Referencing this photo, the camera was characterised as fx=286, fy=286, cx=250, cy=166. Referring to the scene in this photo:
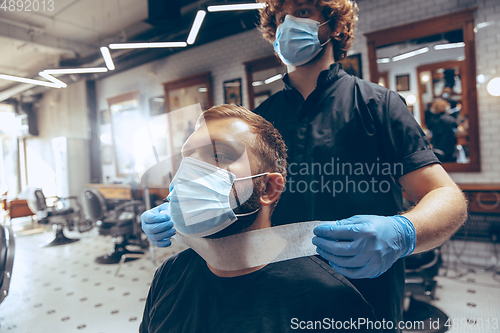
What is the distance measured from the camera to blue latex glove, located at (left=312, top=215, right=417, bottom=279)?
0.65m

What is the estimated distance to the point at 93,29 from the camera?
5504 mm

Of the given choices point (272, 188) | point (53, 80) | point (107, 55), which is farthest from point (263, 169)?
point (107, 55)

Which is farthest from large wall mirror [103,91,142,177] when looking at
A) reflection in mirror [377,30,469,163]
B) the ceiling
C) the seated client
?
the seated client

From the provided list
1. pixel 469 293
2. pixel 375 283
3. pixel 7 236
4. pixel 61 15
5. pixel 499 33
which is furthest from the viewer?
pixel 61 15

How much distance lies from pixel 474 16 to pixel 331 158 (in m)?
3.86

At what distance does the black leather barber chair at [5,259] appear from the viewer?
2.10 metres

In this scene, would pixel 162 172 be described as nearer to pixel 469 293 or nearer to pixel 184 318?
pixel 184 318

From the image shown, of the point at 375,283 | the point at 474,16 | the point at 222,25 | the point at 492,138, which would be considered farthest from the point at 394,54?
the point at 375,283

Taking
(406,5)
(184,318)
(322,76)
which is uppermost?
(406,5)

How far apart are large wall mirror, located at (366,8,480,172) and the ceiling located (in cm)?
207

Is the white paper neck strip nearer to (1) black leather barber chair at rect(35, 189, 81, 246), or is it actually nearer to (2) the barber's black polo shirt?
(2) the barber's black polo shirt

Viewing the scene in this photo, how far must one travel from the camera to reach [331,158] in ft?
3.33

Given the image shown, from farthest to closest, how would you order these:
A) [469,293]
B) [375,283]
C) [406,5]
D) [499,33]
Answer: [406,5]
[499,33]
[469,293]
[375,283]

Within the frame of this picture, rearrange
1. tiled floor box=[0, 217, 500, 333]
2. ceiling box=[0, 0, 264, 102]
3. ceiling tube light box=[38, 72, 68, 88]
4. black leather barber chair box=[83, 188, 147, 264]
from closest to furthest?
ceiling tube light box=[38, 72, 68, 88] → tiled floor box=[0, 217, 500, 333] → black leather barber chair box=[83, 188, 147, 264] → ceiling box=[0, 0, 264, 102]
